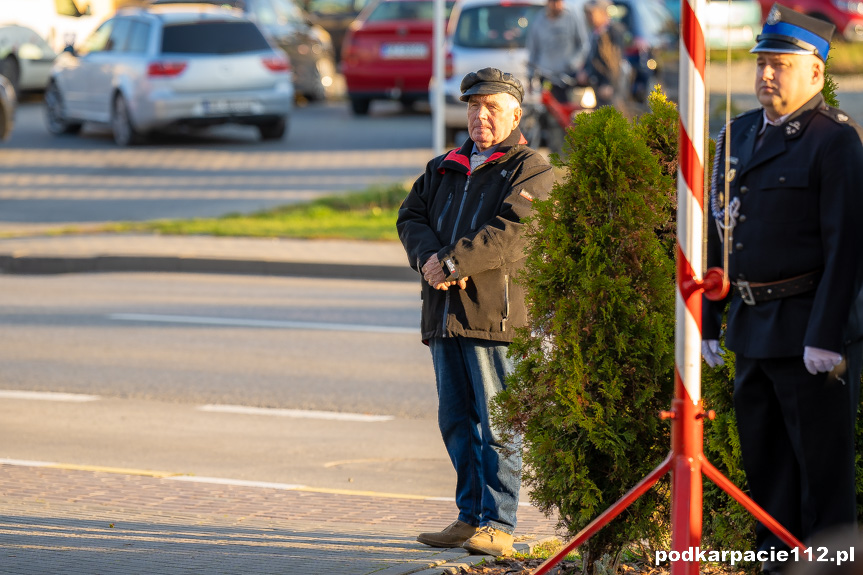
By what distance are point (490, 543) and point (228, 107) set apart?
16955mm

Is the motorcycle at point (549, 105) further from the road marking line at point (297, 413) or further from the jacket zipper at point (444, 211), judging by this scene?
the jacket zipper at point (444, 211)

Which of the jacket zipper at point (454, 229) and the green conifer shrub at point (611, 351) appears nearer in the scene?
the green conifer shrub at point (611, 351)

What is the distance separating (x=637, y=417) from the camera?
4828 millimetres

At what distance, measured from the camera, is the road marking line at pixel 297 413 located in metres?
8.73

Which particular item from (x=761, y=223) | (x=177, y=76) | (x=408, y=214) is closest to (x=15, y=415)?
(x=408, y=214)

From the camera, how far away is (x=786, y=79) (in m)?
4.25

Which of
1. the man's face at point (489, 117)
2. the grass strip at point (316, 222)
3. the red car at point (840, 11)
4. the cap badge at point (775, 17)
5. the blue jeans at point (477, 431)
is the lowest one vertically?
the grass strip at point (316, 222)

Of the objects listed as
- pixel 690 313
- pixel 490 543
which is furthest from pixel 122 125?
pixel 690 313

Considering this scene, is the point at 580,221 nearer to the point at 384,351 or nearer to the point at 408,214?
the point at 408,214

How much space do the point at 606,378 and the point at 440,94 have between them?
1332 centimetres

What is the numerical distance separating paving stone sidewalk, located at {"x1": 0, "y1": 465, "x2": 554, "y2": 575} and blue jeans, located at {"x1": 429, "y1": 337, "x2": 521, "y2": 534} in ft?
0.74

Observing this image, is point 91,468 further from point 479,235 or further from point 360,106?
point 360,106

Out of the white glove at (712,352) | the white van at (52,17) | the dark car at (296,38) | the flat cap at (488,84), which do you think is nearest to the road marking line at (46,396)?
the flat cap at (488,84)

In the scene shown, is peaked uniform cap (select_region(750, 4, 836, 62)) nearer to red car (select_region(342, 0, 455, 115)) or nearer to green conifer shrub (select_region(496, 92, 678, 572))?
green conifer shrub (select_region(496, 92, 678, 572))
